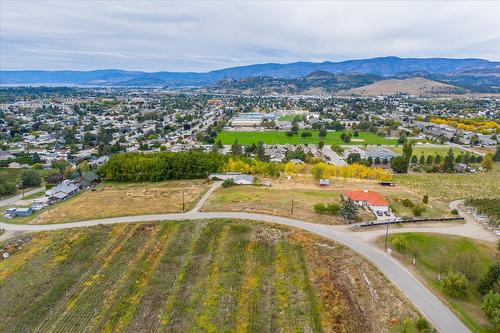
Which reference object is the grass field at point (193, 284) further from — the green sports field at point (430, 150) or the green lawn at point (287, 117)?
the green lawn at point (287, 117)

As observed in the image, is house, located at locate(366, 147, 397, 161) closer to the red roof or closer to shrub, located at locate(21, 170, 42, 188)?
the red roof

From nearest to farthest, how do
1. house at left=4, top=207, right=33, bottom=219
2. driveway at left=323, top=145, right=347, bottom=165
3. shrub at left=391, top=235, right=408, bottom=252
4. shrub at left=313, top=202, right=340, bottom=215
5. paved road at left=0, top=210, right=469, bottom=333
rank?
1. paved road at left=0, top=210, right=469, bottom=333
2. shrub at left=391, top=235, right=408, bottom=252
3. shrub at left=313, top=202, right=340, bottom=215
4. house at left=4, top=207, right=33, bottom=219
5. driveway at left=323, top=145, right=347, bottom=165

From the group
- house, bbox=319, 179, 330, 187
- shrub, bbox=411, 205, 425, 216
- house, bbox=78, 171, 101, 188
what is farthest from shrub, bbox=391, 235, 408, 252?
house, bbox=78, 171, 101, 188

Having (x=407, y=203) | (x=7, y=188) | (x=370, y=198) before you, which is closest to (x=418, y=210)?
(x=407, y=203)

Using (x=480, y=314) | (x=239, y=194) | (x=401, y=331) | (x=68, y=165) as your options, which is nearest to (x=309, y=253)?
(x=401, y=331)

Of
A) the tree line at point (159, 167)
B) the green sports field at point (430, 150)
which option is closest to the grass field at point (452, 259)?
the tree line at point (159, 167)

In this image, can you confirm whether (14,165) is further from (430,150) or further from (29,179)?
(430,150)
